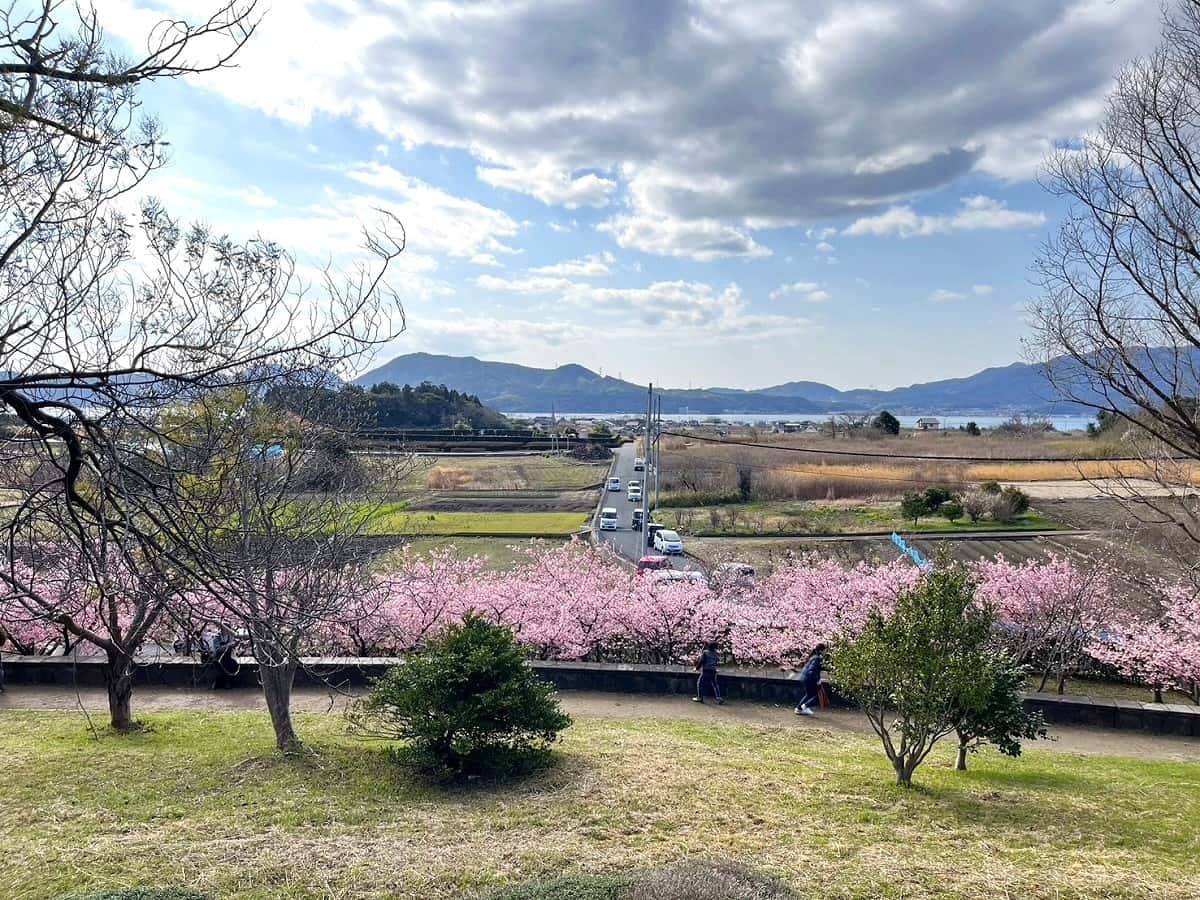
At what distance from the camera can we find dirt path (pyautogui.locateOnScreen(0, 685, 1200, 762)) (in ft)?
30.3

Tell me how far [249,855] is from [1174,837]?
6.46 metres

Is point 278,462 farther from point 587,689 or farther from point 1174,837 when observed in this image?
point 1174,837

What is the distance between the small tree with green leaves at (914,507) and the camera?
114 ft

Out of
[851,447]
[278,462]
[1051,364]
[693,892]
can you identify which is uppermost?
[851,447]

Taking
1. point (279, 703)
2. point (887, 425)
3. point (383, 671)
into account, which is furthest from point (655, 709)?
point (887, 425)

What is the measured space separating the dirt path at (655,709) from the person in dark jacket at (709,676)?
184 millimetres

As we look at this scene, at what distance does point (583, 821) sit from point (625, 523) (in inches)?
1241

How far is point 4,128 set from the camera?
10.5ft

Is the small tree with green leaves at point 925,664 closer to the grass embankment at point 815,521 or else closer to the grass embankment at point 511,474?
the grass embankment at point 815,521

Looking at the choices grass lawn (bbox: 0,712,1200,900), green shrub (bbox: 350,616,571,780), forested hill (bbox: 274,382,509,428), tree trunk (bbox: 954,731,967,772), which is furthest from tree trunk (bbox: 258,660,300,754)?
forested hill (bbox: 274,382,509,428)

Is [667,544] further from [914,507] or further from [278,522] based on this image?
[278,522]

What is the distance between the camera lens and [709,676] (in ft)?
34.7

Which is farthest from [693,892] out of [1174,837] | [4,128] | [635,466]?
[635,466]

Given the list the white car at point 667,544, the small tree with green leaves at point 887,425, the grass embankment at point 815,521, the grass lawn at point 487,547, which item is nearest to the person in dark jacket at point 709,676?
the grass lawn at point 487,547
